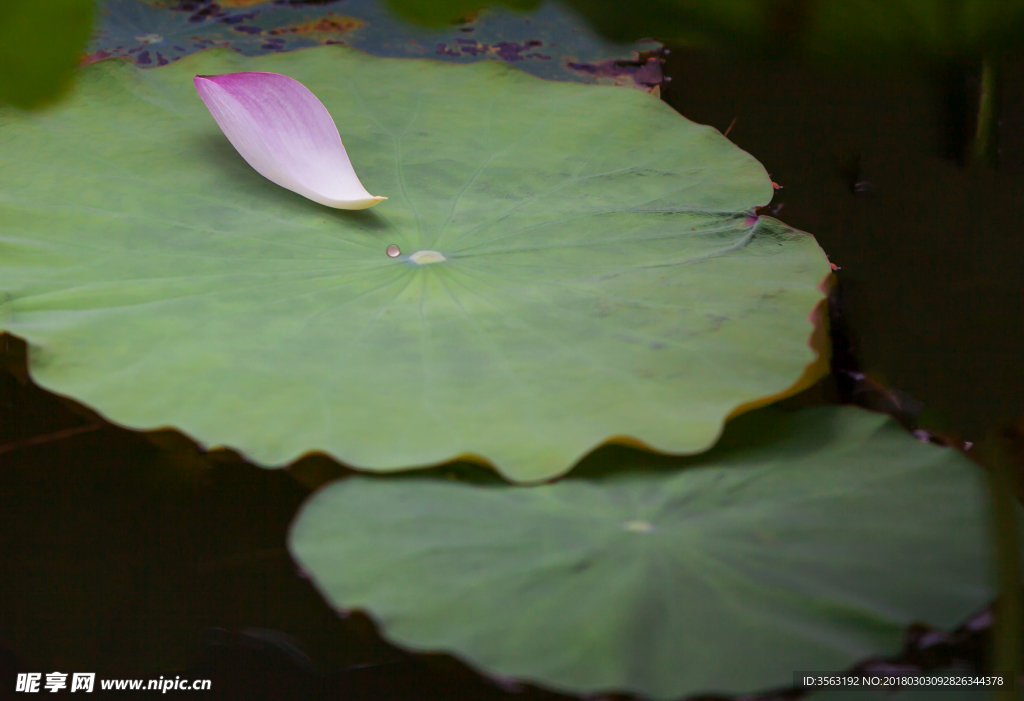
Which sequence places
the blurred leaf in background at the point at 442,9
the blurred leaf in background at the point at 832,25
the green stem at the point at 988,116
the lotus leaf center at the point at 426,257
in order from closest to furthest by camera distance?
1. the lotus leaf center at the point at 426,257
2. the blurred leaf in background at the point at 832,25
3. the green stem at the point at 988,116
4. the blurred leaf in background at the point at 442,9

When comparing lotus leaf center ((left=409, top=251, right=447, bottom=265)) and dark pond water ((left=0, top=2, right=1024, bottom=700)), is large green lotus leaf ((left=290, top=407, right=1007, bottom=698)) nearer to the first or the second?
dark pond water ((left=0, top=2, right=1024, bottom=700))

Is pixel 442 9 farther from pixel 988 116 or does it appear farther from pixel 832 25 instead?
pixel 988 116

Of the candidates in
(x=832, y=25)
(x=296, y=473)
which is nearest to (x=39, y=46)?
(x=296, y=473)

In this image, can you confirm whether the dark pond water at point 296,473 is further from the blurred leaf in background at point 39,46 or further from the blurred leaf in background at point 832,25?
the blurred leaf in background at point 39,46

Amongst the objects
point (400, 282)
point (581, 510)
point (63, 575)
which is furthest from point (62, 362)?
point (581, 510)

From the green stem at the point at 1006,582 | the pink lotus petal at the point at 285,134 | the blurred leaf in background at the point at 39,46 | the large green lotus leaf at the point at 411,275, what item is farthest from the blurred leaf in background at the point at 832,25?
the blurred leaf in background at the point at 39,46
